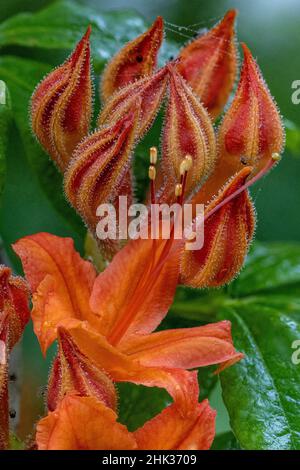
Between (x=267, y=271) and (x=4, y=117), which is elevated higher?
(x=4, y=117)

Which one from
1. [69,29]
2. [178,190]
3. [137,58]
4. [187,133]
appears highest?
[69,29]

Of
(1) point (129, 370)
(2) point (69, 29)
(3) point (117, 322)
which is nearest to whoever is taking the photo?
(1) point (129, 370)

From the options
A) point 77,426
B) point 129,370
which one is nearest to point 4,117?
point 129,370

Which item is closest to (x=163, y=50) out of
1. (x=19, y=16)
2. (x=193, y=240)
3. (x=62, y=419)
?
(x=19, y=16)

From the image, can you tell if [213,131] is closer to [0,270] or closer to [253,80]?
[253,80]

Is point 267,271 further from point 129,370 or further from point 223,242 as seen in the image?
point 129,370

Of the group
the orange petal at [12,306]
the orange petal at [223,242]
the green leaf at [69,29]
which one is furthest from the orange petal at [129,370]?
the green leaf at [69,29]

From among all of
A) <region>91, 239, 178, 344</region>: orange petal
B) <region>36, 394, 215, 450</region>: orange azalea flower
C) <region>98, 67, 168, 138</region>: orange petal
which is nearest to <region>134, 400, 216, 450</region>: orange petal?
<region>36, 394, 215, 450</region>: orange azalea flower
